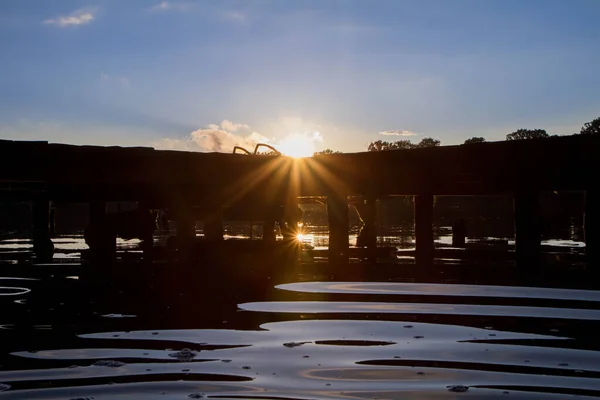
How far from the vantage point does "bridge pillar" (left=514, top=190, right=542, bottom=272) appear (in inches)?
937

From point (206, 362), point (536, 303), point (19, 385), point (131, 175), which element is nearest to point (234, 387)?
point (206, 362)

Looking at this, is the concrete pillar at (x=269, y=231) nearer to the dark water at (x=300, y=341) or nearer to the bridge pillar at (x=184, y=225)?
the bridge pillar at (x=184, y=225)

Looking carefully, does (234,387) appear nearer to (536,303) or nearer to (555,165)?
(536,303)

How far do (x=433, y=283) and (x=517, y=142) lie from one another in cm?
720

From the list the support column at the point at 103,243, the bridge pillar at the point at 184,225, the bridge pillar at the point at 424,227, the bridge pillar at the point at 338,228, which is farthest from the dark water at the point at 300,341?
the bridge pillar at the point at 424,227

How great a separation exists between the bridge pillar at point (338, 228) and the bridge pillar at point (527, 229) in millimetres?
6569

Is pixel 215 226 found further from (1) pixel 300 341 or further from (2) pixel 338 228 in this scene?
(1) pixel 300 341

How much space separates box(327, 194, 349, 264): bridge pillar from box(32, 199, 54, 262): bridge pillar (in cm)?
1308

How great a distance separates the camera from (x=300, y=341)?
9.49 m

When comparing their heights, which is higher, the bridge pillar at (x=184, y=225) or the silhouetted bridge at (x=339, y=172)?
the silhouetted bridge at (x=339, y=172)

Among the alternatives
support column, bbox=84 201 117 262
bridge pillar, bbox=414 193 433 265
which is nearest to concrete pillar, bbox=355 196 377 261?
bridge pillar, bbox=414 193 433 265

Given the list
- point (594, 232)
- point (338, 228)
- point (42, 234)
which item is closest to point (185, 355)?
point (594, 232)

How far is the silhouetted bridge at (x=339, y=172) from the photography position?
23.1m

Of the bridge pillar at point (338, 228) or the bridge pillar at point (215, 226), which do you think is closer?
the bridge pillar at point (338, 228)
